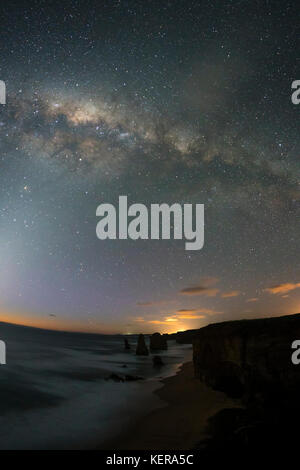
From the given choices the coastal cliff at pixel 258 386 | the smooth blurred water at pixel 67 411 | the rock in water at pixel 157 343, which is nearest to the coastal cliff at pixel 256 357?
the coastal cliff at pixel 258 386

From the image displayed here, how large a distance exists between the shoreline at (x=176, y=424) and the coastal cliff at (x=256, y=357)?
3.24 feet

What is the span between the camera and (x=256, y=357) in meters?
10.3

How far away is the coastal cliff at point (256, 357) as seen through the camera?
9.34 meters

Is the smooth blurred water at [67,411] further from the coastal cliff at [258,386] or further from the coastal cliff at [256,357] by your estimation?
the coastal cliff at [258,386]

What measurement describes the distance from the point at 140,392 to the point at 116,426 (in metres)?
6.30

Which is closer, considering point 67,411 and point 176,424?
point 176,424

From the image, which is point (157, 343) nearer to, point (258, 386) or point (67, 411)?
point (67, 411)

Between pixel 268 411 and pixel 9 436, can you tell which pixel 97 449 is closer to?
pixel 9 436

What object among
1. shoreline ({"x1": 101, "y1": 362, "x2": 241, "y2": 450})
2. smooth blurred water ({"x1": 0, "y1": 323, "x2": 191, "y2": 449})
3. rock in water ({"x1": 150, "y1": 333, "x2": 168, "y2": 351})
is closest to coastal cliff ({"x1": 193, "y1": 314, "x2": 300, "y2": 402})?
shoreline ({"x1": 101, "y1": 362, "x2": 241, "y2": 450})

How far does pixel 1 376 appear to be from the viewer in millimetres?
24094

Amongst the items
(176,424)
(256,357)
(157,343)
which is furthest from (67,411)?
(157,343)

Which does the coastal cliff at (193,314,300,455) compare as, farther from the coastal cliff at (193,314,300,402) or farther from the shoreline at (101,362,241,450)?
the shoreline at (101,362,241,450)

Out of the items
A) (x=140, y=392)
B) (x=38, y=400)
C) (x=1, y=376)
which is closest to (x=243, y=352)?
(x=140, y=392)

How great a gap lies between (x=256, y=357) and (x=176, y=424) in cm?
377
